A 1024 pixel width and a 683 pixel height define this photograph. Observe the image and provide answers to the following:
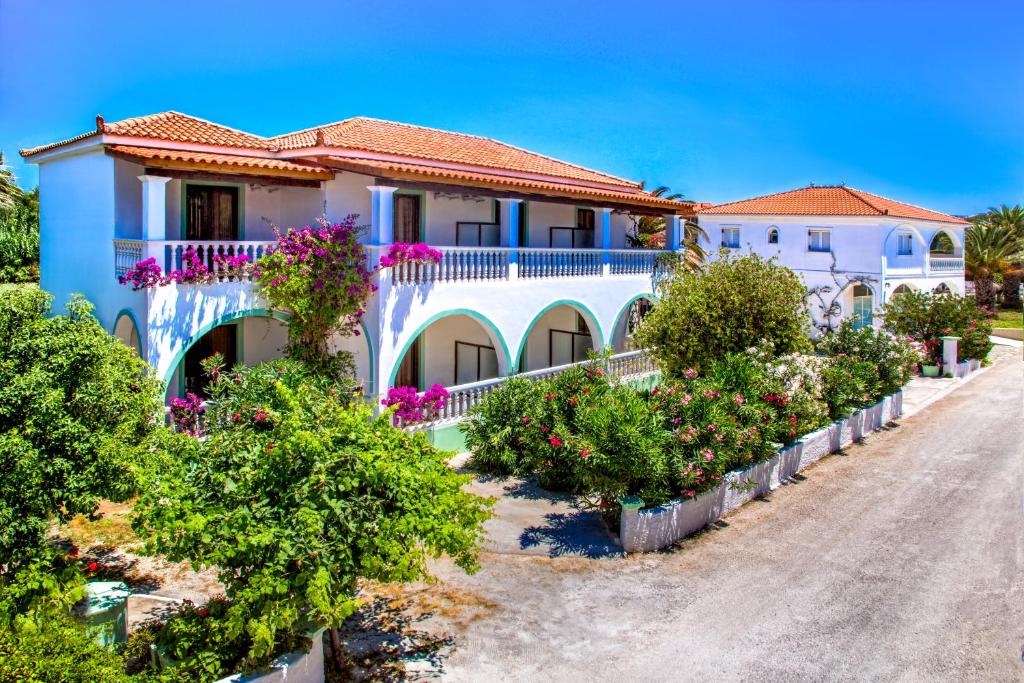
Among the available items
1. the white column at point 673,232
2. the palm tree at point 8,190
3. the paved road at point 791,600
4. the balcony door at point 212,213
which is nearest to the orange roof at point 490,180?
the white column at point 673,232

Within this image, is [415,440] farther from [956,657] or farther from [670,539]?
[956,657]

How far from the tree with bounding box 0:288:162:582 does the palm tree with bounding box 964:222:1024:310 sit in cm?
4971

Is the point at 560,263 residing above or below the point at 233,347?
above

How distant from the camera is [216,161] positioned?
1523 cm

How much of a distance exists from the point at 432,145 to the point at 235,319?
8.25m

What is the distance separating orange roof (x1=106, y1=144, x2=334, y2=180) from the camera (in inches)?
567

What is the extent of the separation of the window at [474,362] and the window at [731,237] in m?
23.9

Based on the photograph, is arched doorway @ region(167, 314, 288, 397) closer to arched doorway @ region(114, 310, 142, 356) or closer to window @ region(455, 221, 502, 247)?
arched doorway @ region(114, 310, 142, 356)

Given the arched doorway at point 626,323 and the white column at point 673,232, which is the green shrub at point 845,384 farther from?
the white column at point 673,232

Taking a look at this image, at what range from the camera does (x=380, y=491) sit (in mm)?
8008

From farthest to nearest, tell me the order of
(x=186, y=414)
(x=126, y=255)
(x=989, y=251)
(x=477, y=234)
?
1. (x=989, y=251)
2. (x=477, y=234)
3. (x=126, y=255)
4. (x=186, y=414)

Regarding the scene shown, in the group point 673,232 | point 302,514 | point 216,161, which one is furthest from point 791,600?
point 673,232

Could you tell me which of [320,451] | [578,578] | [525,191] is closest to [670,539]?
[578,578]

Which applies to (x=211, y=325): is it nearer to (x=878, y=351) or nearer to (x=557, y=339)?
(x=557, y=339)
